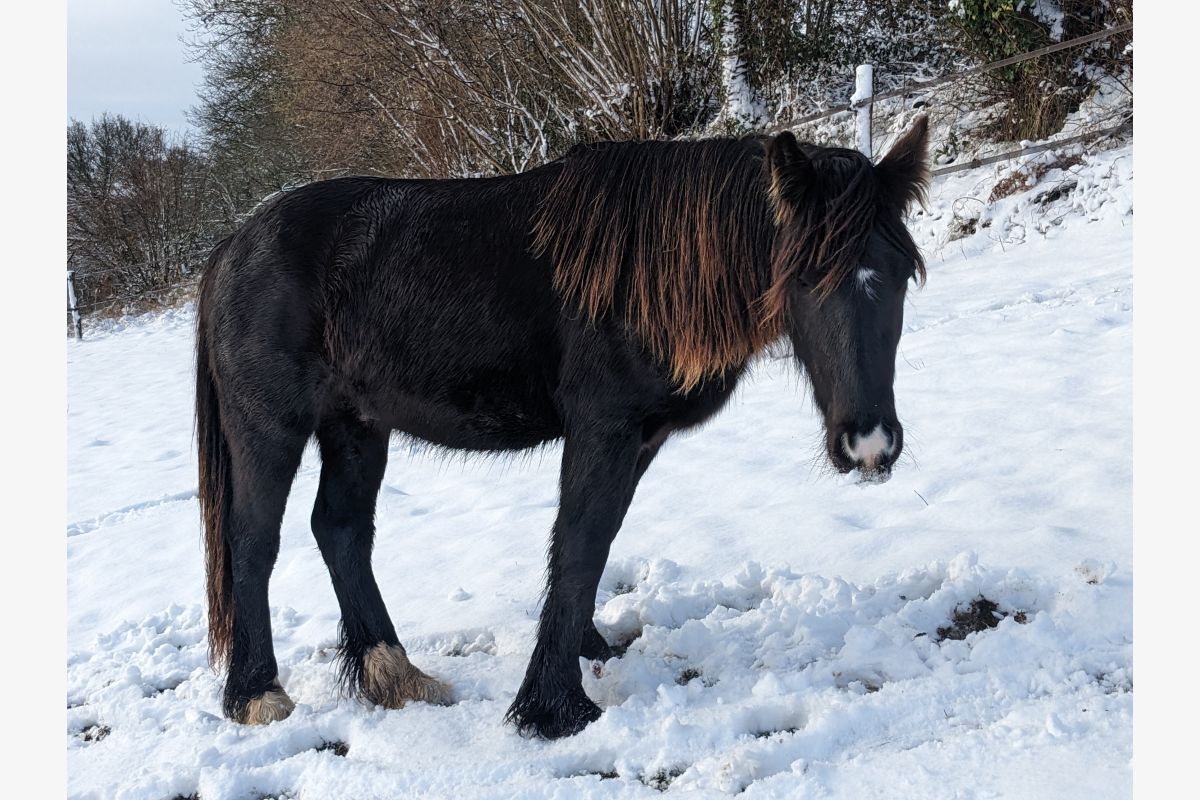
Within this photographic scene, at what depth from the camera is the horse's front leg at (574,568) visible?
295 cm

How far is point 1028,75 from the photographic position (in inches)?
392

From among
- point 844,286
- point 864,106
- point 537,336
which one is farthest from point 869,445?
point 864,106

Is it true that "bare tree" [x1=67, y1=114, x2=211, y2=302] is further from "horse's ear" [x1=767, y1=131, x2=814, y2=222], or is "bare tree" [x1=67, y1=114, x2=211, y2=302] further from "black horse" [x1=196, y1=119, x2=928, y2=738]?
"horse's ear" [x1=767, y1=131, x2=814, y2=222]

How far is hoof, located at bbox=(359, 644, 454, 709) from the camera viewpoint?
128 inches

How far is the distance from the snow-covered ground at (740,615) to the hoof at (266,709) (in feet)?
0.21

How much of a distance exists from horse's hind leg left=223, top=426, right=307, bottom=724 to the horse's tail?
3.4 inches

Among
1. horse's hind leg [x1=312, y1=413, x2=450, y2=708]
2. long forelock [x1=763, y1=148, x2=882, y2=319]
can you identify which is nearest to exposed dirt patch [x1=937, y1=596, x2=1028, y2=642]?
long forelock [x1=763, y1=148, x2=882, y2=319]

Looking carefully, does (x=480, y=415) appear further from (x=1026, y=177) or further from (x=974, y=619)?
(x=1026, y=177)

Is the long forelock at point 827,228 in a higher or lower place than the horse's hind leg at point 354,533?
higher

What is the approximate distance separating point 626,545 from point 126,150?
63.0 feet

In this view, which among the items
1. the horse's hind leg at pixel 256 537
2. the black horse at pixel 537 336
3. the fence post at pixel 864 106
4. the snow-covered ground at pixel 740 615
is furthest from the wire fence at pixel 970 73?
the horse's hind leg at pixel 256 537

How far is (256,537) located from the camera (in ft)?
11.1

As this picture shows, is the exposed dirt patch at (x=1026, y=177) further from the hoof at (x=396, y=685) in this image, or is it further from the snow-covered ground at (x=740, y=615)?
the hoof at (x=396, y=685)

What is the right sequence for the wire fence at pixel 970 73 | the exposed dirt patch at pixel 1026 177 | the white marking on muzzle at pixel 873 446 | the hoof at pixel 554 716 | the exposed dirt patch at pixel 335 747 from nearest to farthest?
the white marking on muzzle at pixel 873 446 < the hoof at pixel 554 716 < the exposed dirt patch at pixel 335 747 < the wire fence at pixel 970 73 < the exposed dirt patch at pixel 1026 177
